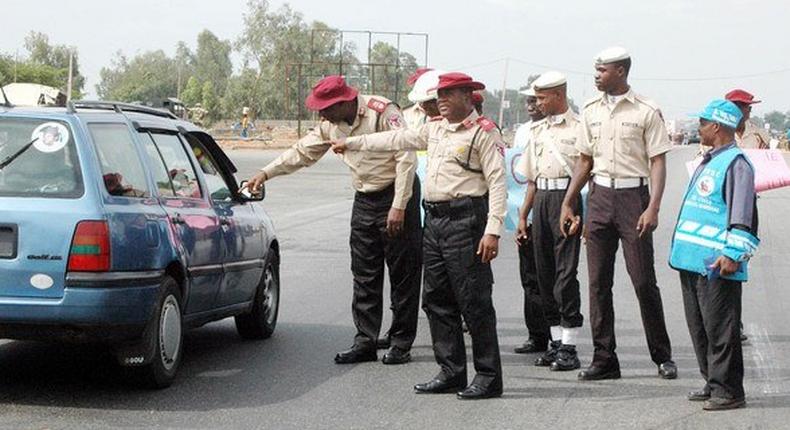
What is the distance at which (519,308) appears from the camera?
11.6 meters

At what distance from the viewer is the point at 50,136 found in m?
7.24

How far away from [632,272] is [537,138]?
121cm

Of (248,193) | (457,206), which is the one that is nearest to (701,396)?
(457,206)

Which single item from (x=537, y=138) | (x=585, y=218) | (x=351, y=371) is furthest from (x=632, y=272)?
(x=351, y=371)

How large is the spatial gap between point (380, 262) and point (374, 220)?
30 cm

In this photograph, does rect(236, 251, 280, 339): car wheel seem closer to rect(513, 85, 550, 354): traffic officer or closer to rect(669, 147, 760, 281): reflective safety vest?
rect(513, 85, 550, 354): traffic officer

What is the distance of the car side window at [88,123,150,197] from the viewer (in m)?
7.29

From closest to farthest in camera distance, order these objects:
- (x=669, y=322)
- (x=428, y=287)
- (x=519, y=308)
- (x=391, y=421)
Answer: (x=391, y=421) < (x=428, y=287) < (x=669, y=322) < (x=519, y=308)

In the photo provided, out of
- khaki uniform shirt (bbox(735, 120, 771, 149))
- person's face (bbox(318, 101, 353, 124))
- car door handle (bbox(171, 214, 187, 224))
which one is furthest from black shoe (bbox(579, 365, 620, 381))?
khaki uniform shirt (bbox(735, 120, 771, 149))

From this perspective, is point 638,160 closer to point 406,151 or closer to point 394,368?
point 406,151

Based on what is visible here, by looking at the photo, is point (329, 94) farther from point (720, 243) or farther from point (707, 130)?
point (720, 243)

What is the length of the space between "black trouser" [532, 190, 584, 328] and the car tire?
2.44 m

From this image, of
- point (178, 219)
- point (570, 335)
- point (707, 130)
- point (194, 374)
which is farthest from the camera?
point (570, 335)

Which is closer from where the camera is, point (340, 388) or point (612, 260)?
point (340, 388)
